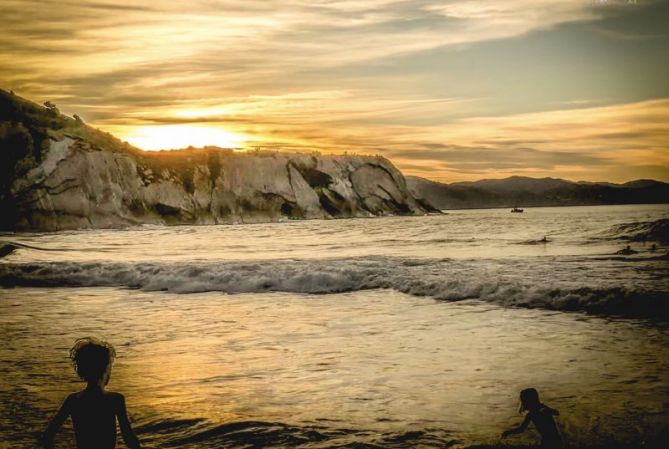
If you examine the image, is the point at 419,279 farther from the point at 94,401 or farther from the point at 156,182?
the point at 156,182

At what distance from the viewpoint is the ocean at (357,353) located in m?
5.38

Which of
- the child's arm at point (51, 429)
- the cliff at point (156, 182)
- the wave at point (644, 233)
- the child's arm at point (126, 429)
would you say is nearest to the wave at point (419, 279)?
the child's arm at point (126, 429)

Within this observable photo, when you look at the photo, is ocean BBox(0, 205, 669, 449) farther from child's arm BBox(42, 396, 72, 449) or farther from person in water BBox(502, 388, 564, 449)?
child's arm BBox(42, 396, 72, 449)

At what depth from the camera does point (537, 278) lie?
1448cm

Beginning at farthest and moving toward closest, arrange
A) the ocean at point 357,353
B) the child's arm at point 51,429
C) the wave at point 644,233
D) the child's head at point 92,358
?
the wave at point 644,233 → the ocean at point 357,353 → the child's head at point 92,358 → the child's arm at point 51,429

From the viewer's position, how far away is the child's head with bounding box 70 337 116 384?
3.55 metres

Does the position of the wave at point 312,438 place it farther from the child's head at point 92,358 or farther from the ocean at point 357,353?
the child's head at point 92,358

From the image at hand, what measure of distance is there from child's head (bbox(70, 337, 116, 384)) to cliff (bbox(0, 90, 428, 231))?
5899 centimetres

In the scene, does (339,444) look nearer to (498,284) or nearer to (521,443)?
(521,443)

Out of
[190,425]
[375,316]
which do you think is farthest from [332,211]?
[190,425]

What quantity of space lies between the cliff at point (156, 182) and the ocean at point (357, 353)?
4657cm

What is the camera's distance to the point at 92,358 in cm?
355

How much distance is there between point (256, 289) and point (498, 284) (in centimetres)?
593

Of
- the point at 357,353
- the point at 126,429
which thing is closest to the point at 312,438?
the point at 126,429
